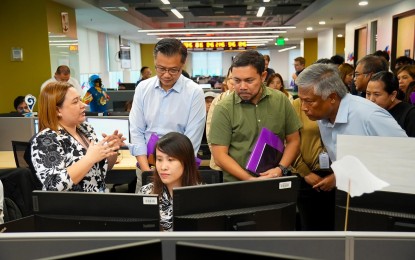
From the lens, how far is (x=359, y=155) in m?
1.28

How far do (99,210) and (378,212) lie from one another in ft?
2.93

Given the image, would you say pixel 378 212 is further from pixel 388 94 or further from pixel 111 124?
pixel 111 124

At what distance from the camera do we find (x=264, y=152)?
7.29 feet

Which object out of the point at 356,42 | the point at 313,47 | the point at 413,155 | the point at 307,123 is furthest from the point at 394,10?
the point at 313,47

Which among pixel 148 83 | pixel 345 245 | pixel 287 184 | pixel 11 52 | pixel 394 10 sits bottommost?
pixel 345 245

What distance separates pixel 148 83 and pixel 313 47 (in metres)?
18.4

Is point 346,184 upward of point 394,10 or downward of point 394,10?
downward

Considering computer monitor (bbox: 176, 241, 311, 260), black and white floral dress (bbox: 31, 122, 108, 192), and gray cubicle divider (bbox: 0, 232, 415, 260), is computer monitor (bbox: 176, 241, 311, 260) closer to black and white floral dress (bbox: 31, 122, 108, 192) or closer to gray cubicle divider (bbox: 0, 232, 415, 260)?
gray cubicle divider (bbox: 0, 232, 415, 260)

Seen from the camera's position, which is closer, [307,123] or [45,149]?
[45,149]

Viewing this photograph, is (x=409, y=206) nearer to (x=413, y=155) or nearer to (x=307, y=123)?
(x=413, y=155)

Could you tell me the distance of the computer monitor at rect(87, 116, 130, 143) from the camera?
402 centimetres

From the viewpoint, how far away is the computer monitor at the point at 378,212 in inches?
49.4

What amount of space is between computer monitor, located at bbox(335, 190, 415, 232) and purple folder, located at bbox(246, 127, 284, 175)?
88cm

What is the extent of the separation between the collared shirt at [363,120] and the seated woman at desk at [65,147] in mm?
1129
